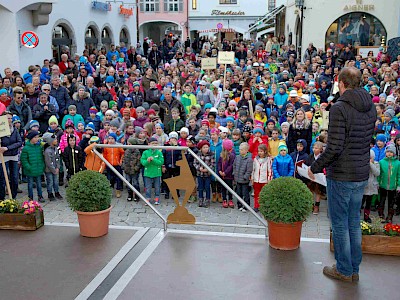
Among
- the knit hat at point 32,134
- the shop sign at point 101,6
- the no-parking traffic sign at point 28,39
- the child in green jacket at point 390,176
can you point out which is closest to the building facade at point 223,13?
the shop sign at point 101,6

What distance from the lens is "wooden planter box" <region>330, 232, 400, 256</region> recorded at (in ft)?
18.3

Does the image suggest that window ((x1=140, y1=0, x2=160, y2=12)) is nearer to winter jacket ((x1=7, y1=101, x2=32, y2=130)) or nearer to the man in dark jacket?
winter jacket ((x1=7, y1=101, x2=32, y2=130))

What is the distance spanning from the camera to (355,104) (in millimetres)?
4516

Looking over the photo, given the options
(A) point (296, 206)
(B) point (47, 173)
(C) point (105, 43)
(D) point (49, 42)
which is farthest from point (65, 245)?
(C) point (105, 43)

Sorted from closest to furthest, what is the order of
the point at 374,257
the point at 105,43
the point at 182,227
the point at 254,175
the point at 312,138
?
1. the point at 374,257
2. the point at 182,227
3. the point at 254,175
4. the point at 312,138
5. the point at 105,43

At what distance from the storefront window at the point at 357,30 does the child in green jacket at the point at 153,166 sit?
65.5 ft

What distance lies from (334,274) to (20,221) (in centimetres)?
396

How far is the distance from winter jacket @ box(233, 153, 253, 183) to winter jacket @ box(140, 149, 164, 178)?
1527 mm

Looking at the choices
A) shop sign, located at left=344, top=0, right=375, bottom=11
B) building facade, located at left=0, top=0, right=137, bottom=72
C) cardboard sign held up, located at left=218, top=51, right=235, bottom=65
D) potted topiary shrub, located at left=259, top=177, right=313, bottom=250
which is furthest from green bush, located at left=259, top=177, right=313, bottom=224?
shop sign, located at left=344, top=0, right=375, bottom=11

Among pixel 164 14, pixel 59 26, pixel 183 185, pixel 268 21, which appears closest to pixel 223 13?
pixel 164 14

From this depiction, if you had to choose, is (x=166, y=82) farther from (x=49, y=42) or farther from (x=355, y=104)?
(x=355, y=104)

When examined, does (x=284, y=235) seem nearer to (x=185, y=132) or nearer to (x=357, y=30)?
(x=185, y=132)

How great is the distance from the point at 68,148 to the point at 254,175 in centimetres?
390

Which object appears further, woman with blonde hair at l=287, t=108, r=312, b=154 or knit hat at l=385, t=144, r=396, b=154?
woman with blonde hair at l=287, t=108, r=312, b=154
